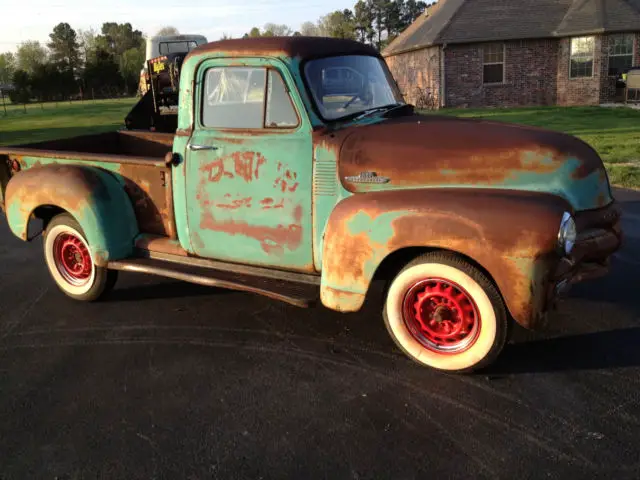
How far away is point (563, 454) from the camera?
266 centimetres

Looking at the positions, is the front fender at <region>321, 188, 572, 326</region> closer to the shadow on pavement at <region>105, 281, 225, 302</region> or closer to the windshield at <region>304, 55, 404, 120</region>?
the windshield at <region>304, 55, 404, 120</region>

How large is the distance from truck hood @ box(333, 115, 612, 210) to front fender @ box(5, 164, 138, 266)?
193 centimetres

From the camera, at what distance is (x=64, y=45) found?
74.8 meters

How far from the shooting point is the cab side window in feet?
12.3

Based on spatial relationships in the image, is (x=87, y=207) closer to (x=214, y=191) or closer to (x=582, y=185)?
(x=214, y=191)

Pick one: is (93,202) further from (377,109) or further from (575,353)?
(575,353)

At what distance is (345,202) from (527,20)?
23057 mm

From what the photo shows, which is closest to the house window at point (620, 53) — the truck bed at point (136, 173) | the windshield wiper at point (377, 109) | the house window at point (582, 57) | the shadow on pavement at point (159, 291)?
the house window at point (582, 57)

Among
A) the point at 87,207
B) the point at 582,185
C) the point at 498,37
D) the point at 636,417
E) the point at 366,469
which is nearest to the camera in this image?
the point at 366,469

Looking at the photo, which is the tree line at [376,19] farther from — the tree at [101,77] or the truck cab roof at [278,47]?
the truck cab roof at [278,47]

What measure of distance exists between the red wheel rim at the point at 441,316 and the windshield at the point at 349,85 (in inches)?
51.8

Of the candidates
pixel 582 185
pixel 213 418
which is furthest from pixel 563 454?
pixel 213 418

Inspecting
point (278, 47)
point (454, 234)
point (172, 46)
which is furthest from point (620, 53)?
point (454, 234)

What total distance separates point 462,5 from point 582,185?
2349 centimetres
